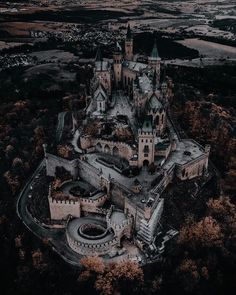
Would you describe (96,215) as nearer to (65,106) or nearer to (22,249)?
(22,249)

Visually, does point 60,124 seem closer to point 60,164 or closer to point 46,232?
point 60,164

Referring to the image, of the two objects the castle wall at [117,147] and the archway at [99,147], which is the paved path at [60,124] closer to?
the archway at [99,147]

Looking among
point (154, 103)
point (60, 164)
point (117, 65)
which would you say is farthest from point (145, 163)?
point (117, 65)

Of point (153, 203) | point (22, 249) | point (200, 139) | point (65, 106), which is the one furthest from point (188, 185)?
point (65, 106)

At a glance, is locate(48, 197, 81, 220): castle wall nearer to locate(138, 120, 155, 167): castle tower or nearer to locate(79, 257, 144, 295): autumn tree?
locate(79, 257, 144, 295): autumn tree

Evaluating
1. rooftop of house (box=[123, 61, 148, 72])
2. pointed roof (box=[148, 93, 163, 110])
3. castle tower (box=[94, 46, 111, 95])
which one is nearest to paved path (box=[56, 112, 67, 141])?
castle tower (box=[94, 46, 111, 95])

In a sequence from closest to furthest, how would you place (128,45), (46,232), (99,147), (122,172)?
(46,232) → (122,172) → (99,147) → (128,45)

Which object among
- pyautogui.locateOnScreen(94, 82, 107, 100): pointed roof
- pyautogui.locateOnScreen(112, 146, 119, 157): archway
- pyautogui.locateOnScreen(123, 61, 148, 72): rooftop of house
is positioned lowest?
pyautogui.locateOnScreen(112, 146, 119, 157): archway
